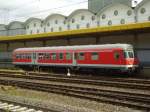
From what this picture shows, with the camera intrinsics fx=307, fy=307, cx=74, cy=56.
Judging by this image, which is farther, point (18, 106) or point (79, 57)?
point (79, 57)

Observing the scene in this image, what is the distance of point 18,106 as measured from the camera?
42.6 feet

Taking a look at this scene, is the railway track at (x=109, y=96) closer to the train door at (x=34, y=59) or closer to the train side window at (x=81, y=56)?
the train side window at (x=81, y=56)

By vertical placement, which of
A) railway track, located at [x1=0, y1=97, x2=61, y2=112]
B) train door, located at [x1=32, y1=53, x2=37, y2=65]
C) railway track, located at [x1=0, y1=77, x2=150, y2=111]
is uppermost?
train door, located at [x1=32, y1=53, x2=37, y2=65]

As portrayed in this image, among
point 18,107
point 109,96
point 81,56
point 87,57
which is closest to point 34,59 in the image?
point 81,56

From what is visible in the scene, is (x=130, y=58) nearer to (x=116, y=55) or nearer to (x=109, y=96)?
(x=116, y=55)

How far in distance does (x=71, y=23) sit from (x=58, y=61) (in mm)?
43125

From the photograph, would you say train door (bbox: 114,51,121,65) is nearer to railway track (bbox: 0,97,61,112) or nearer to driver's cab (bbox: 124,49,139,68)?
driver's cab (bbox: 124,49,139,68)

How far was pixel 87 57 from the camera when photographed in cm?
2822

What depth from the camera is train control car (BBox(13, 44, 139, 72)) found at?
83.8 ft

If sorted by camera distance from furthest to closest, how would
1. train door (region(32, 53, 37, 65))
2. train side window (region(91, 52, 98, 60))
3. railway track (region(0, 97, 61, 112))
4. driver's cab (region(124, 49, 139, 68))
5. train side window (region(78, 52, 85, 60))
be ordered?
train door (region(32, 53, 37, 65)) < train side window (region(78, 52, 85, 60)) < train side window (region(91, 52, 98, 60)) < driver's cab (region(124, 49, 139, 68)) < railway track (region(0, 97, 61, 112))

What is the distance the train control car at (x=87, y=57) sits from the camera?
25547mm

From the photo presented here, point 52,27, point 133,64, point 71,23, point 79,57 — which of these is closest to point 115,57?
point 133,64

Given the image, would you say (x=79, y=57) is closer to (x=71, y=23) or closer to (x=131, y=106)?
(x=131, y=106)

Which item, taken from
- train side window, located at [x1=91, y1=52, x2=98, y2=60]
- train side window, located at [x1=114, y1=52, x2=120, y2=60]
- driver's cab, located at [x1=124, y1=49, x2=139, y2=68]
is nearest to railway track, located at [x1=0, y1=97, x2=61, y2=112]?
train side window, located at [x1=114, y1=52, x2=120, y2=60]
